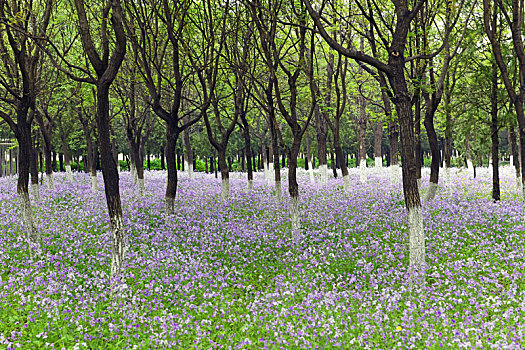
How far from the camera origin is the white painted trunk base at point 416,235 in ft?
30.4

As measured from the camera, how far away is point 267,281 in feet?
32.8

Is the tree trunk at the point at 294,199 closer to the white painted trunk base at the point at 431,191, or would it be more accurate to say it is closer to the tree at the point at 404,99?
the tree at the point at 404,99

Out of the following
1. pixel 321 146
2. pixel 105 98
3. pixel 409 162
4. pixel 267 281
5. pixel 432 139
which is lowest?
pixel 267 281

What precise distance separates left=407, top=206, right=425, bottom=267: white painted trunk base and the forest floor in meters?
0.48

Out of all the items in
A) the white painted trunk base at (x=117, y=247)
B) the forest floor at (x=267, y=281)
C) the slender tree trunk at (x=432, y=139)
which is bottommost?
the forest floor at (x=267, y=281)

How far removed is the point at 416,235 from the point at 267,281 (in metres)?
3.60

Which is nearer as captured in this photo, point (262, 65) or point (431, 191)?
point (431, 191)

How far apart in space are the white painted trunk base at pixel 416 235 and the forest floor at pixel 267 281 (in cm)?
48

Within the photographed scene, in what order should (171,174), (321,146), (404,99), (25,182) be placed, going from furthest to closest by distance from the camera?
(321,146)
(171,174)
(25,182)
(404,99)

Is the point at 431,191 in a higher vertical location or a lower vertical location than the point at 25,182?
lower

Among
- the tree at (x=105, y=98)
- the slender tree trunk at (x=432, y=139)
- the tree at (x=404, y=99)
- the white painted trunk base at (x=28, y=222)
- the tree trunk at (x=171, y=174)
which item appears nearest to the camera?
the tree at (x=105, y=98)

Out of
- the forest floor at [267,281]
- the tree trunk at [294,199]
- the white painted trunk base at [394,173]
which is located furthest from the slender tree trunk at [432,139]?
the white painted trunk base at [394,173]

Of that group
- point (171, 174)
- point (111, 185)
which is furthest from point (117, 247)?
point (171, 174)

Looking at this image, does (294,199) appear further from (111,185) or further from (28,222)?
(28,222)
